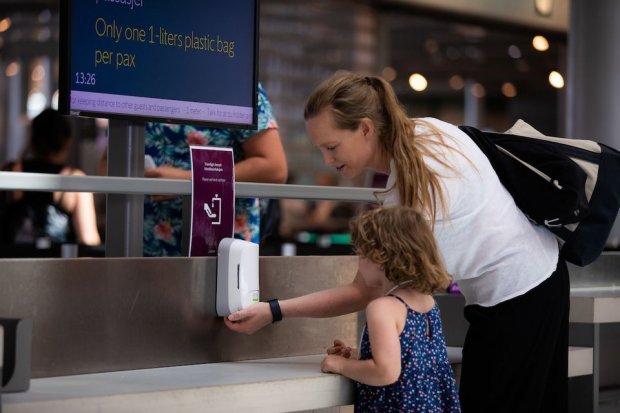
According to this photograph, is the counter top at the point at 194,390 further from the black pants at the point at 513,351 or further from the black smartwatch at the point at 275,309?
the black pants at the point at 513,351

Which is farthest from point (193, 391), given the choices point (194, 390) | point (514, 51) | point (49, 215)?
point (514, 51)

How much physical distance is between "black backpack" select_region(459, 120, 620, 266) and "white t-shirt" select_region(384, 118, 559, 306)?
5cm

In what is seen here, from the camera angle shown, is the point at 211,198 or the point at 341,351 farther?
the point at 211,198

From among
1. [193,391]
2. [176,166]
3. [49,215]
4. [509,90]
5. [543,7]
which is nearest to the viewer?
[193,391]

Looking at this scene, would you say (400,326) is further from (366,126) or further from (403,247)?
(366,126)

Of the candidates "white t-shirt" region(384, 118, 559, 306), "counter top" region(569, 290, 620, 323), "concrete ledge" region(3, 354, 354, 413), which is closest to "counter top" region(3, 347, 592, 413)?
"concrete ledge" region(3, 354, 354, 413)

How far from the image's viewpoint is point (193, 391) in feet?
6.49

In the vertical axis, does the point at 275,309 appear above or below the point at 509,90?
below

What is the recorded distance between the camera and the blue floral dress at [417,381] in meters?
2.16

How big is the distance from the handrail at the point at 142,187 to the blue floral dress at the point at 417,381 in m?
0.56

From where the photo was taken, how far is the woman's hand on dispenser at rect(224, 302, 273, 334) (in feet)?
7.91

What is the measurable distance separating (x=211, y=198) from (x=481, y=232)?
2.18ft

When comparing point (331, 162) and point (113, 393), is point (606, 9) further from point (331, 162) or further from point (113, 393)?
point (113, 393)

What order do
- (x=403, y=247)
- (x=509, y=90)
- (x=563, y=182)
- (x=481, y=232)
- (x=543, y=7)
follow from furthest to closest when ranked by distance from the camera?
1. (x=509, y=90)
2. (x=543, y=7)
3. (x=563, y=182)
4. (x=481, y=232)
5. (x=403, y=247)
